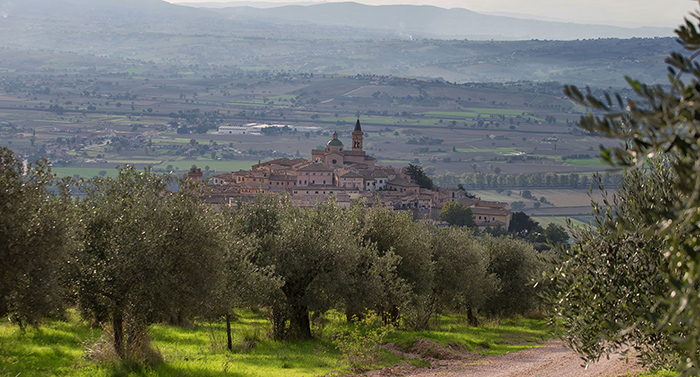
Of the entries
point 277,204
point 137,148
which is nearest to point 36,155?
point 137,148

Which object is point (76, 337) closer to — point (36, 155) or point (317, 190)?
point (317, 190)

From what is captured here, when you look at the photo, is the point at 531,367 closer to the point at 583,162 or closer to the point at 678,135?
the point at 678,135

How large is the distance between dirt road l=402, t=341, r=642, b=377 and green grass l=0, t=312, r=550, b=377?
3.39ft

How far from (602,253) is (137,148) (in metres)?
161

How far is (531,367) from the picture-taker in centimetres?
1866

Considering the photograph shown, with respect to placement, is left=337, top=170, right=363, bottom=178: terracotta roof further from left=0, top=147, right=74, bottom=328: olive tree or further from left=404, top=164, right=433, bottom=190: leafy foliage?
left=0, top=147, right=74, bottom=328: olive tree

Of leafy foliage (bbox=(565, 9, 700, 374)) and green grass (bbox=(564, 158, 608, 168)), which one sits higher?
leafy foliage (bbox=(565, 9, 700, 374))

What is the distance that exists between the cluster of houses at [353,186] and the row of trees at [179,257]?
172 ft

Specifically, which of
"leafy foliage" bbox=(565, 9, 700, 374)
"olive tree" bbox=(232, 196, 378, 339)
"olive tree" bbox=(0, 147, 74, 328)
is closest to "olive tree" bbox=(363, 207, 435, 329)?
"olive tree" bbox=(232, 196, 378, 339)

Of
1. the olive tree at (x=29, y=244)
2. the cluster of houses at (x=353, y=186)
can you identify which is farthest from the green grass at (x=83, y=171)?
the olive tree at (x=29, y=244)

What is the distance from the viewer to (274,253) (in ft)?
62.4

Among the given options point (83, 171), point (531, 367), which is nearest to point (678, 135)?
point (531, 367)

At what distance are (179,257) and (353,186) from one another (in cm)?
7066

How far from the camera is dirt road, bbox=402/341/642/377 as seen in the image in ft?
52.1
